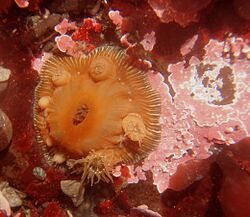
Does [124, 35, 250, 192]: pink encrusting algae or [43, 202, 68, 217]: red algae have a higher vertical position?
[124, 35, 250, 192]: pink encrusting algae

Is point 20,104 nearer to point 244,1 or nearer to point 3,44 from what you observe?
point 3,44

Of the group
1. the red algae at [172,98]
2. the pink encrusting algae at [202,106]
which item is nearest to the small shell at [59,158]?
the red algae at [172,98]

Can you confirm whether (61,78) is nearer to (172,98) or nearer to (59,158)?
(59,158)

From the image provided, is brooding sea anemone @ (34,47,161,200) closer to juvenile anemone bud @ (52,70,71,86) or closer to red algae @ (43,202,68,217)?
juvenile anemone bud @ (52,70,71,86)

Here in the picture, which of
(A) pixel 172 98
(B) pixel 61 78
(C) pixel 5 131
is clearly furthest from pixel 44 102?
(A) pixel 172 98

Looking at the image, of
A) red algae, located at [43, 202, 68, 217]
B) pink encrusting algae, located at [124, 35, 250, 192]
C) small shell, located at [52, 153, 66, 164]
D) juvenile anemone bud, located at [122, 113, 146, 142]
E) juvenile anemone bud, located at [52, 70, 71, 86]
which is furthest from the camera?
red algae, located at [43, 202, 68, 217]

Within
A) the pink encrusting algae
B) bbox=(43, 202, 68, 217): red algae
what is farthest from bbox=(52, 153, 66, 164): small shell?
the pink encrusting algae

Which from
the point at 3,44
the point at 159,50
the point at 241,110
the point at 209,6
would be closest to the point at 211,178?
the point at 241,110
